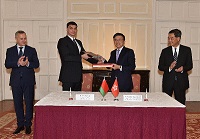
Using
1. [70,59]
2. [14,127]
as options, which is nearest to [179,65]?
[70,59]

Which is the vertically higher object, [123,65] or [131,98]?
[123,65]

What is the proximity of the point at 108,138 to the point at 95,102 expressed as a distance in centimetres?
42

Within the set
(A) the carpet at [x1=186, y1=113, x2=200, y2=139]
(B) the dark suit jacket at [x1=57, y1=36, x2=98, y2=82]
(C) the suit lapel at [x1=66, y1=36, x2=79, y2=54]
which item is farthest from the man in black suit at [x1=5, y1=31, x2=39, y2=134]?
(A) the carpet at [x1=186, y1=113, x2=200, y2=139]

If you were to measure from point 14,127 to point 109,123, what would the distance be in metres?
2.48

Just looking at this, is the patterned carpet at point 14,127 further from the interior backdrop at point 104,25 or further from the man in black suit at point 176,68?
the interior backdrop at point 104,25

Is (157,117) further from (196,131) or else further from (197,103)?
(197,103)

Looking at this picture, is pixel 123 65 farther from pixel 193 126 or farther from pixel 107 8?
pixel 107 8

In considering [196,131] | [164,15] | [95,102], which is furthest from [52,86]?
[95,102]

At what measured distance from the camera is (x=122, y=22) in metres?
8.34

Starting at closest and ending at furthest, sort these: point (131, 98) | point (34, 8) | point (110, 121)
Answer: point (110, 121)
point (131, 98)
point (34, 8)

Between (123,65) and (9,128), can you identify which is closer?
(123,65)

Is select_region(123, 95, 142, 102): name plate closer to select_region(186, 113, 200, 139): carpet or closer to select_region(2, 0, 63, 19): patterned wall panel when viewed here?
select_region(186, 113, 200, 139): carpet

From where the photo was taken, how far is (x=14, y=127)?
16.6 feet

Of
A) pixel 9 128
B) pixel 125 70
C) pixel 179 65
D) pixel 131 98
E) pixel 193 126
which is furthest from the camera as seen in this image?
pixel 193 126
